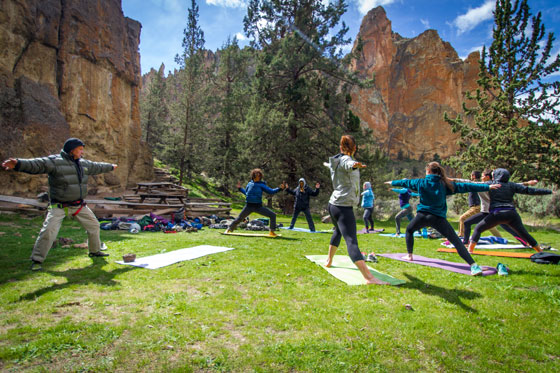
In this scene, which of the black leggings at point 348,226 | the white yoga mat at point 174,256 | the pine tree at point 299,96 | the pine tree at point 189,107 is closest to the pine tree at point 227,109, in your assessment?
the pine tree at point 189,107

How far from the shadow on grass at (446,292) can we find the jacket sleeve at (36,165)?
661cm

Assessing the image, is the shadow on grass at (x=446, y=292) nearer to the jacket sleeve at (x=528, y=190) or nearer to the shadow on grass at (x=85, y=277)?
the jacket sleeve at (x=528, y=190)

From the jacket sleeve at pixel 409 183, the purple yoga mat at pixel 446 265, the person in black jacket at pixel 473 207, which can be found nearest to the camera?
the purple yoga mat at pixel 446 265

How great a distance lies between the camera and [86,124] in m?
22.0

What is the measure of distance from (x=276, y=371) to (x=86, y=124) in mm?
25117

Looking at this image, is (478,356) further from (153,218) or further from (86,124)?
(86,124)

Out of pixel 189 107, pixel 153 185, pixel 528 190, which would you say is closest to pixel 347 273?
pixel 528 190

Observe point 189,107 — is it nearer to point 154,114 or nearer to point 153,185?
point 153,185

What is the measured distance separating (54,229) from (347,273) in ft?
17.9

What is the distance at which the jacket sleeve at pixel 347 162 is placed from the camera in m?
4.90

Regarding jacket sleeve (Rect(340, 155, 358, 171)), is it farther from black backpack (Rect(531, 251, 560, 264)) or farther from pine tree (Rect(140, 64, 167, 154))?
pine tree (Rect(140, 64, 167, 154))

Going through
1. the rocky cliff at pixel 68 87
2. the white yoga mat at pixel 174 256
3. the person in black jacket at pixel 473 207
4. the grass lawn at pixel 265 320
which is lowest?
the white yoga mat at pixel 174 256

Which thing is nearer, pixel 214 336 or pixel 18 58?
pixel 214 336

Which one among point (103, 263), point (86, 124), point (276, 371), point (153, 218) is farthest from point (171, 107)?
point (276, 371)
